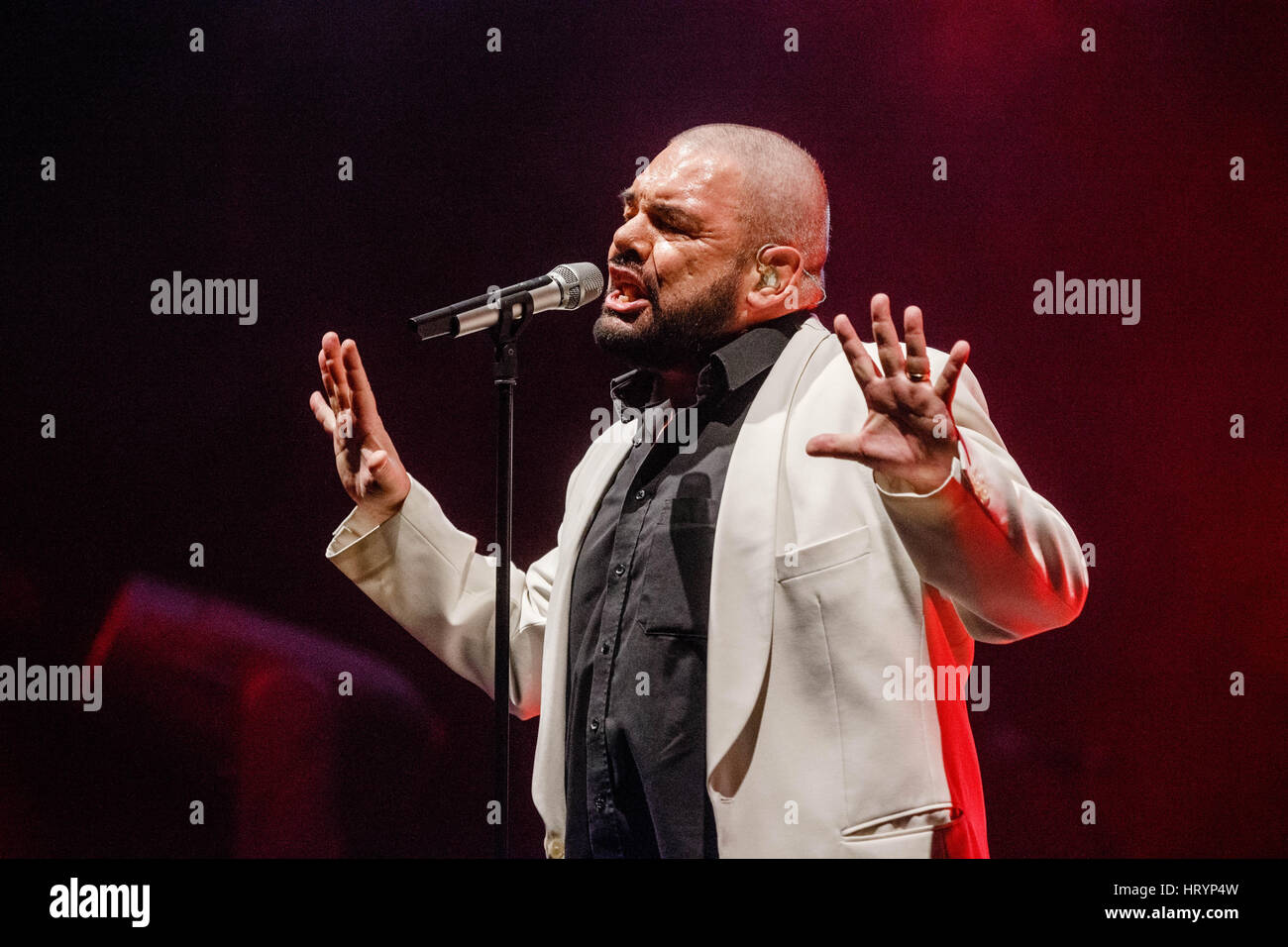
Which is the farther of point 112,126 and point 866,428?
point 112,126

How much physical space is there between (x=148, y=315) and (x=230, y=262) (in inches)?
9.4

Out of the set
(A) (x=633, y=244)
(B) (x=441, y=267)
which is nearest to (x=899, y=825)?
(A) (x=633, y=244)

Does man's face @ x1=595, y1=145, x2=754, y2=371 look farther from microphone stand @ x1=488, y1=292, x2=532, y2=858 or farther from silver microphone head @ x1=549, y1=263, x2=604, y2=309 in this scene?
microphone stand @ x1=488, y1=292, x2=532, y2=858

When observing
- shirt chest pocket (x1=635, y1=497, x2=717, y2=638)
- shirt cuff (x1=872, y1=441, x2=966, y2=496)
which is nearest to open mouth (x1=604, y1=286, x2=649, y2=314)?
shirt chest pocket (x1=635, y1=497, x2=717, y2=638)

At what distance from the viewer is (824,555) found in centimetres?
179

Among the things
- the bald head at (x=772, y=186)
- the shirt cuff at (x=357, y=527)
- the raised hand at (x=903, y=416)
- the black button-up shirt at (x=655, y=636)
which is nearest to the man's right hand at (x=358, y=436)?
the shirt cuff at (x=357, y=527)

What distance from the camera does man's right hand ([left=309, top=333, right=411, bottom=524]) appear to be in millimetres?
2080

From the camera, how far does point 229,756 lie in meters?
2.73

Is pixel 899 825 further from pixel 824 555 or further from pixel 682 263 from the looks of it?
pixel 682 263

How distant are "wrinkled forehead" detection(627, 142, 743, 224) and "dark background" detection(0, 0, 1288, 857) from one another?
55 centimetres

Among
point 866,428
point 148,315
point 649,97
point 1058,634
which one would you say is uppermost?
point 649,97

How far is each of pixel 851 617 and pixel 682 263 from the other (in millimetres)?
702
